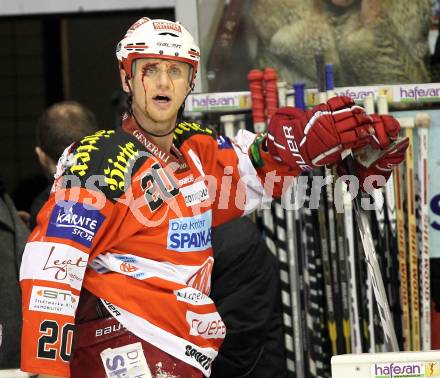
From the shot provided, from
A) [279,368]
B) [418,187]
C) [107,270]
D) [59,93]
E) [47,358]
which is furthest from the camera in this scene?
[59,93]

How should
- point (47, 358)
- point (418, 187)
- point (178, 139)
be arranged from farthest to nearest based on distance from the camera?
point (418, 187) → point (178, 139) → point (47, 358)

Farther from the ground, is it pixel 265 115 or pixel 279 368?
pixel 265 115

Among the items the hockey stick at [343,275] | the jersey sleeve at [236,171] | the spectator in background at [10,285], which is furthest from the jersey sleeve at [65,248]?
the hockey stick at [343,275]

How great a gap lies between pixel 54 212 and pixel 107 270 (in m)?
0.25

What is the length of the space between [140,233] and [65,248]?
10.2 inches

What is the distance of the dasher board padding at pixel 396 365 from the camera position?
8.97 ft

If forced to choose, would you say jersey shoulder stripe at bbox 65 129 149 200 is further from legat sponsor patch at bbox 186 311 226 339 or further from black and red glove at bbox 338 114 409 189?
black and red glove at bbox 338 114 409 189

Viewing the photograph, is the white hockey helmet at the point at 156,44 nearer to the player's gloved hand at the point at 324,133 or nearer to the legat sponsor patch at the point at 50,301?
the player's gloved hand at the point at 324,133

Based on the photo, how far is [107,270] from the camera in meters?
3.27

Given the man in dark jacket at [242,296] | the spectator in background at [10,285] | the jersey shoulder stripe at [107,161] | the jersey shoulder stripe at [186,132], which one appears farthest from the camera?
the man in dark jacket at [242,296]

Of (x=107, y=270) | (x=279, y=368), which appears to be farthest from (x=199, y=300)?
(x=279, y=368)

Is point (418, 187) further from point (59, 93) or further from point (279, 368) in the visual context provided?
point (59, 93)

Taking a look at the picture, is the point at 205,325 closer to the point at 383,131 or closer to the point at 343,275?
the point at 383,131

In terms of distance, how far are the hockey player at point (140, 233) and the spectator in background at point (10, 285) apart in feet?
2.47
